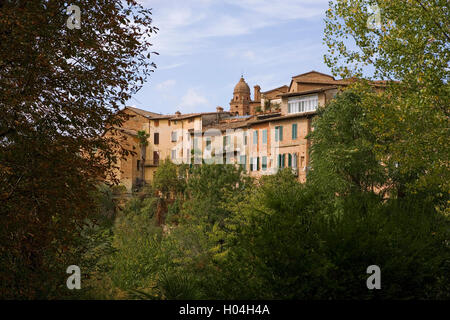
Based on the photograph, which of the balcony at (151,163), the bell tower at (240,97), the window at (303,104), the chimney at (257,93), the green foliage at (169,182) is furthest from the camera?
the bell tower at (240,97)

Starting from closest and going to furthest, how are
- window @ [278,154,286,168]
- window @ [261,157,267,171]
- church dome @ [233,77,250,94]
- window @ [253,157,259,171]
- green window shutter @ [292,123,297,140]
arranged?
1. green window shutter @ [292,123,297,140]
2. window @ [278,154,286,168]
3. window @ [261,157,267,171]
4. window @ [253,157,259,171]
5. church dome @ [233,77,250,94]

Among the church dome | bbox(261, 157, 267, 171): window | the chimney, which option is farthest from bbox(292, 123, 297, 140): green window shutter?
the church dome

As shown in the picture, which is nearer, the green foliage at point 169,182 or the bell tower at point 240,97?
the green foliage at point 169,182

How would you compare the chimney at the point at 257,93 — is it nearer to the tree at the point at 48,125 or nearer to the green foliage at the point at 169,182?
the green foliage at the point at 169,182

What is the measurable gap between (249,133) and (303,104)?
389 inches

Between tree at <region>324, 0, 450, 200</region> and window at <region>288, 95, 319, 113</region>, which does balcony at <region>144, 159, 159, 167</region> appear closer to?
window at <region>288, 95, 319, 113</region>

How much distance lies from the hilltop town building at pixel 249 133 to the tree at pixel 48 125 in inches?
1076

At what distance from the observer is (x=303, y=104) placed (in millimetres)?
54031

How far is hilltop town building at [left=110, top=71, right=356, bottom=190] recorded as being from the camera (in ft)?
177

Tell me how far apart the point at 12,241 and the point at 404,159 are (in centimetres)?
1395

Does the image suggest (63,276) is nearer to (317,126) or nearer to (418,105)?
(418,105)

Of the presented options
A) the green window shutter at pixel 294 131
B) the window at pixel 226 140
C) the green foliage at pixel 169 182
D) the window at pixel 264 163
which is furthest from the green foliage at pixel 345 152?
the green foliage at pixel 169 182

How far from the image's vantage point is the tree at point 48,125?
34.8 ft

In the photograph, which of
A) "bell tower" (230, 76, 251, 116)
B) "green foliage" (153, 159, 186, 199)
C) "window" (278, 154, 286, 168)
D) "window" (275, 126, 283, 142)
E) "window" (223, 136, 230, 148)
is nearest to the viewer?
"window" (278, 154, 286, 168)
